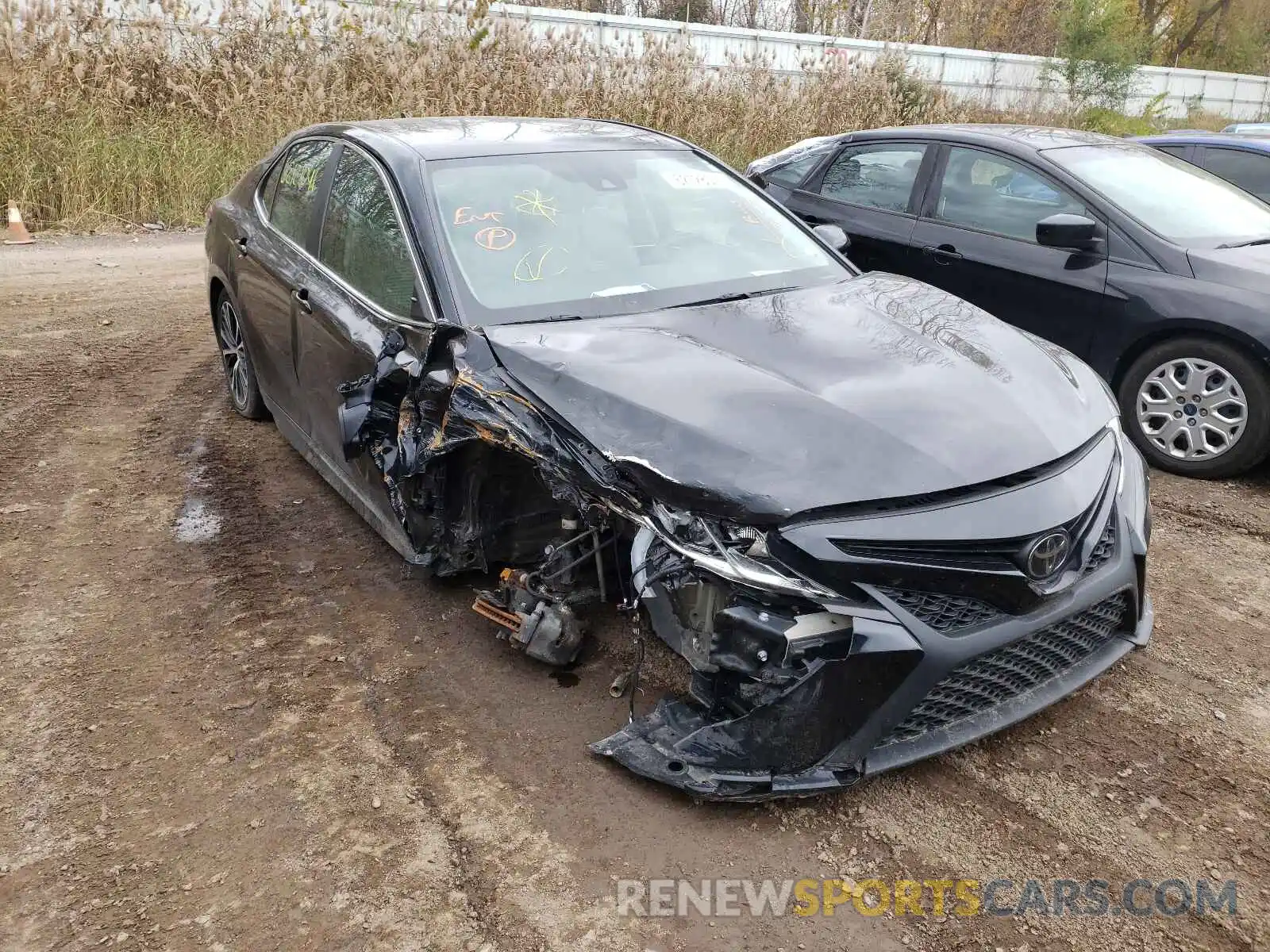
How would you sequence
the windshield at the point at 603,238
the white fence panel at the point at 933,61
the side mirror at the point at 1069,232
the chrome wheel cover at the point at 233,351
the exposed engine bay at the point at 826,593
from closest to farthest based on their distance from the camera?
the exposed engine bay at the point at 826,593, the windshield at the point at 603,238, the side mirror at the point at 1069,232, the chrome wheel cover at the point at 233,351, the white fence panel at the point at 933,61

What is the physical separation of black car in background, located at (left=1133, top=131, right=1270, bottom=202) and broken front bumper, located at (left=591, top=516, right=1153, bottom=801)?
238 inches

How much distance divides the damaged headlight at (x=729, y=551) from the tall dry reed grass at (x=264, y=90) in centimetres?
1005

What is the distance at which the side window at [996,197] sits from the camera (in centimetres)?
535

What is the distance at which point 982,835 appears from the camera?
251cm

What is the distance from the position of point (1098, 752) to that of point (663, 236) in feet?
7.56

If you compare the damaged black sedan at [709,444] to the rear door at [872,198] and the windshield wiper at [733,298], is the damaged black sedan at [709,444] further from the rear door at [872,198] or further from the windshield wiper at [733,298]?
the rear door at [872,198]

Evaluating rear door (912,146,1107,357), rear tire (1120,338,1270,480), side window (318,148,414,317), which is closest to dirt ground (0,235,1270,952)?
rear tire (1120,338,1270,480)

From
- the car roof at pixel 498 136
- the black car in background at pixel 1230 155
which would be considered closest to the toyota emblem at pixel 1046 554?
the car roof at pixel 498 136

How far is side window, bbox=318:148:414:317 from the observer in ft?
11.5

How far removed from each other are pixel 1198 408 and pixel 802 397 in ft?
9.93

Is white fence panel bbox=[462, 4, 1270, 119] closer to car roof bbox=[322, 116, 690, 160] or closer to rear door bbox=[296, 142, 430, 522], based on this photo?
car roof bbox=[322, 116, 690, 160]

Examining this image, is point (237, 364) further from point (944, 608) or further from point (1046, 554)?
point (1046, 554)

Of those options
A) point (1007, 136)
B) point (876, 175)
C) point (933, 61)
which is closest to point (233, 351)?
point (876, 175)

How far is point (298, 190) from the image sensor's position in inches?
178
